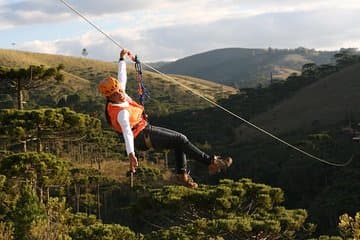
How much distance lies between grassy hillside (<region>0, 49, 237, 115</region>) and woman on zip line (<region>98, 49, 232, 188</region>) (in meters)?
86.1

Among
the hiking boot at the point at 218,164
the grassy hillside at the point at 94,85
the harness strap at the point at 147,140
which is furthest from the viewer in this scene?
the grassy hillside at the point at 94,85

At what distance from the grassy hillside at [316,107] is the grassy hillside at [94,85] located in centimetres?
1786

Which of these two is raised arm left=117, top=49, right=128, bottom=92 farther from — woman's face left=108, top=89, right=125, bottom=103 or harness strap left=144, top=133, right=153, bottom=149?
harness strap left=144, top=133, right=153, bottom=149

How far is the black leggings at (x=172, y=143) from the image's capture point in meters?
6.83

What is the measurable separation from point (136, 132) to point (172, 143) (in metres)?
0.49

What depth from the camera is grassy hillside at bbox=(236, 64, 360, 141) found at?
9119cm

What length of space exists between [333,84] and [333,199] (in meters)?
58.7

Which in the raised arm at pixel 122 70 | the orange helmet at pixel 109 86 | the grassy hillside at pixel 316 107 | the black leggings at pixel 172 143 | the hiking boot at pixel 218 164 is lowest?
the grassy hillside at pixel 316 107

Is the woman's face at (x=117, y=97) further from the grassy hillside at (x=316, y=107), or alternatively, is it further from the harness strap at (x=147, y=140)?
the grassy hillside at (x=316, y=107)

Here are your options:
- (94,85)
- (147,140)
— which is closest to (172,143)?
(147,140)

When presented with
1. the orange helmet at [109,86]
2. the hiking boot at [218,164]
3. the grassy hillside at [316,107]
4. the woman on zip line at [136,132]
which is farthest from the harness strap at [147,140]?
the grassy hillside at [316,107]

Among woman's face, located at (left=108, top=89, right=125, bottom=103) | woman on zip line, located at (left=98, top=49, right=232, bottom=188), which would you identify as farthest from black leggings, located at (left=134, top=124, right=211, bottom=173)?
woman's face, located at (left=108, top=89, right=125, bottom=103)

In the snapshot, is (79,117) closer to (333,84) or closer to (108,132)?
(108,132)

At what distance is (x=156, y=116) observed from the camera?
317 feet
